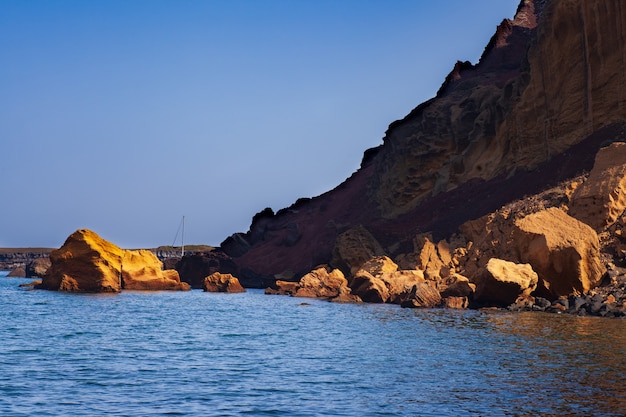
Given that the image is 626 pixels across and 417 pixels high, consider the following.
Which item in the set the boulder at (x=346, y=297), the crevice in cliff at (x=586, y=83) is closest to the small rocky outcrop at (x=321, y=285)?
the boulder at (x=346, y=297)

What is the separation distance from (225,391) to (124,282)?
5679 cm

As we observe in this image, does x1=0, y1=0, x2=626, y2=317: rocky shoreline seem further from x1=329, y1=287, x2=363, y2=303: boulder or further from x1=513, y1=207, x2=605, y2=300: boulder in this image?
x1=329, y1=287, x2=363, y2=303: boulder

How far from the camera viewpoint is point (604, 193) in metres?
44.8

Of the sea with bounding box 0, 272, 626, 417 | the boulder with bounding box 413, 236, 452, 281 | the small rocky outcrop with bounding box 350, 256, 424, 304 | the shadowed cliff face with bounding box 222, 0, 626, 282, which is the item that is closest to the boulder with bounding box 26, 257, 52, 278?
the shadowed cliff face with bounding box 222, 0, 626, 282

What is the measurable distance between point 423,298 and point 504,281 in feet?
Result: 21.7

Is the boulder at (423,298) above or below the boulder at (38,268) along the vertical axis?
below

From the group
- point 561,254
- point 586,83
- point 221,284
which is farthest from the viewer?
point 221,284

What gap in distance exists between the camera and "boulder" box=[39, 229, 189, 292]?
61.1 metres

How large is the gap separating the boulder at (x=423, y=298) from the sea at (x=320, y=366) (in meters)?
6.18

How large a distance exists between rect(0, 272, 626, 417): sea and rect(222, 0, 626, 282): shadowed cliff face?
29.6 m

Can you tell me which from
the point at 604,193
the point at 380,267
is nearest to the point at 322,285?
the point at 380,267

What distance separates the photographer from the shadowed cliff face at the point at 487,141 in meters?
60.2

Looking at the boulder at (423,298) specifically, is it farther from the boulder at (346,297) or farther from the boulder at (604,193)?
the boulder at (604,193)

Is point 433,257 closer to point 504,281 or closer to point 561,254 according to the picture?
point 504,281
